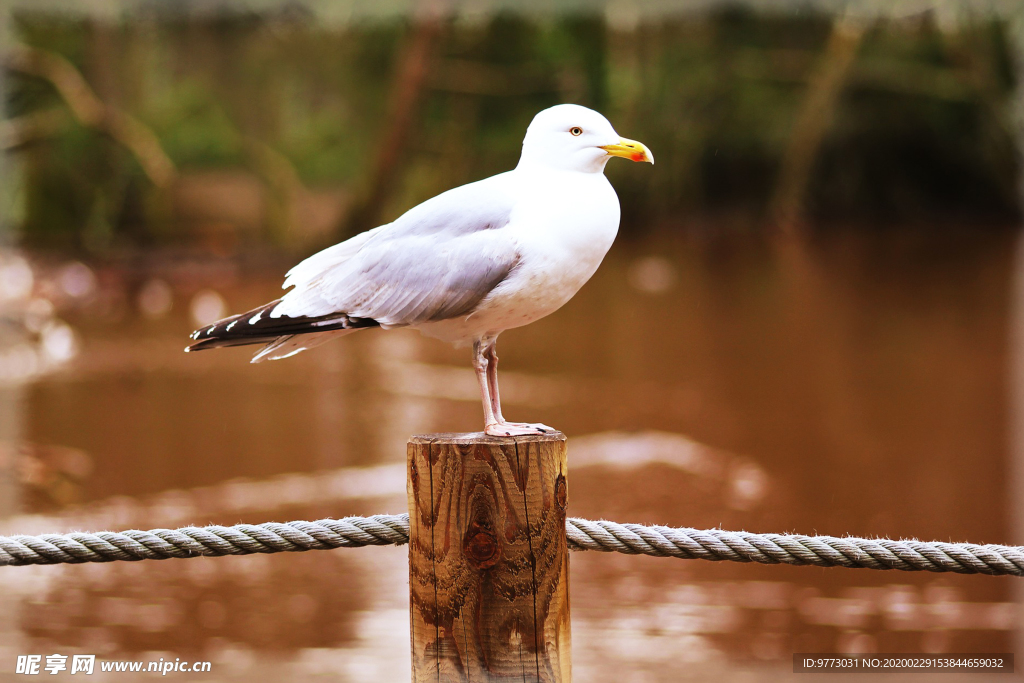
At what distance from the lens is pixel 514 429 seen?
1.32 meters

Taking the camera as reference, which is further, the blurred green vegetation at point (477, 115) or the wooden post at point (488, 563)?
the blurred green vegetation at point (477, 115)

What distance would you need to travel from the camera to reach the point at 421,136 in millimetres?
8656

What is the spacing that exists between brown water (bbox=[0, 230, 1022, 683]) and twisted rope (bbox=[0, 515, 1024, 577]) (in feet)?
2.75

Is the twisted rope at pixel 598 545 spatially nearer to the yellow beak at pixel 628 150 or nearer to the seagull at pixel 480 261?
the seagull at pixel 480 261

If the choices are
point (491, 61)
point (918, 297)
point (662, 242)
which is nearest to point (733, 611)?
point (918, 297)

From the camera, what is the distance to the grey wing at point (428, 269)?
4.27 feet

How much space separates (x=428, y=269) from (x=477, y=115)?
7630 millimetres

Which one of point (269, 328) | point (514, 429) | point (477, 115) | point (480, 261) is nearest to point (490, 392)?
point (514, 429)

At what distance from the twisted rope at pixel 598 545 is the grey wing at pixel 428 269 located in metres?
0.29

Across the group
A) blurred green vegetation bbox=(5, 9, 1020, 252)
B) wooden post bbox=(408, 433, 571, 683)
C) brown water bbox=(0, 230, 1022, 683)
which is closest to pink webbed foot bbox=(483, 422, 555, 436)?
wooden post bbox=(408, 433, 571, 683)

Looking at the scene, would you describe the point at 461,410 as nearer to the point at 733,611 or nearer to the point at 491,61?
the point at 733,611

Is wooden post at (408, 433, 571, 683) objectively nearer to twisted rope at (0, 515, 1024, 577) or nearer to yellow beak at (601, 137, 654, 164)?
twisted rope at (0, 515, 1024, 577)

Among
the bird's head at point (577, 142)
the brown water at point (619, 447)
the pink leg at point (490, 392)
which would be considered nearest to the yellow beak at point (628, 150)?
the bird's head at point (577, 142)

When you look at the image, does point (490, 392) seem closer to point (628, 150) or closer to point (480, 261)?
point (480, 261)
